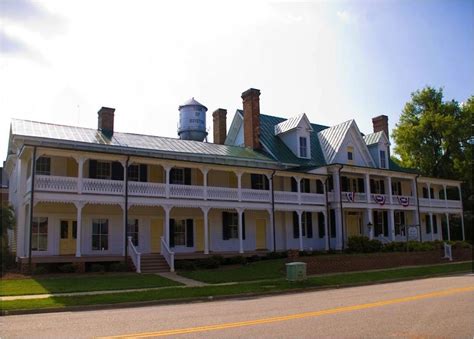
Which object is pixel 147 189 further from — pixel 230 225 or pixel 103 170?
pixel 230 225

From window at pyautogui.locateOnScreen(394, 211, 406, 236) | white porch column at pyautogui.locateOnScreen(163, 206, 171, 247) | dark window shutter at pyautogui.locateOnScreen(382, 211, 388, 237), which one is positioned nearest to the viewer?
white porch column at pyautogui.locateOnScreen(163, 206, 171, 247)

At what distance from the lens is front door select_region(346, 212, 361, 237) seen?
1425 inches

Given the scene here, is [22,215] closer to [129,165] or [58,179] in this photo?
[58,179]

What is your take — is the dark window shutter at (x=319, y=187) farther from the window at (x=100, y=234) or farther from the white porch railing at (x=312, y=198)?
the window at (x=100, y=234)

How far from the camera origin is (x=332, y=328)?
361 inches

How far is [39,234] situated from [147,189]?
5.52 metres

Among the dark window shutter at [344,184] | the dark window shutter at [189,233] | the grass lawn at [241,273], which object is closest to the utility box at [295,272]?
the grass lawn at [241,273]

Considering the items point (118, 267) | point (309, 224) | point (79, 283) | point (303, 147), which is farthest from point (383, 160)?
point (79, 283)

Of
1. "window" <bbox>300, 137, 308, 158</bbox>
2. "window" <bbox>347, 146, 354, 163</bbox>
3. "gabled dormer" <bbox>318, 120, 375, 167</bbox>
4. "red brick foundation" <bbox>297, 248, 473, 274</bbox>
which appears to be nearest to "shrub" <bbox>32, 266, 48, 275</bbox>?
"red brick foundation" <bbox>297, 248, 473, 274</bbox>

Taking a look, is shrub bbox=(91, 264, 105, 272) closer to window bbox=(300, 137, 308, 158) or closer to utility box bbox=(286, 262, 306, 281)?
utility box bbox=(286, 262, 306, 281)

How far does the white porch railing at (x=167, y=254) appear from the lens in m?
23.8

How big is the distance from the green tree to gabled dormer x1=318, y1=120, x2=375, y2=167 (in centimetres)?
1326

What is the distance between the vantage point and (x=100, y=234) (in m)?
25.1

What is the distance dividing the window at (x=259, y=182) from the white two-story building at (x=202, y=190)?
79mm
